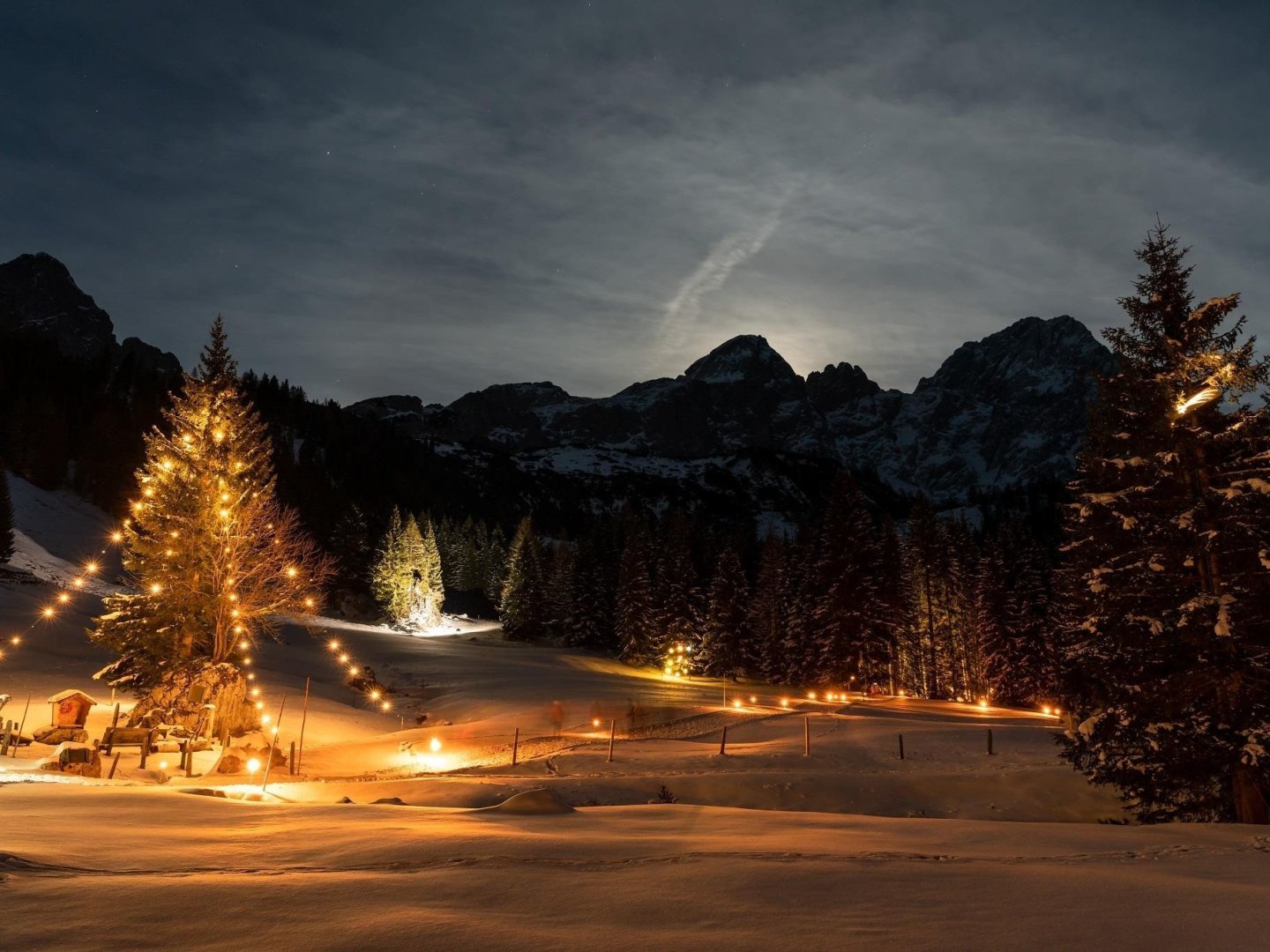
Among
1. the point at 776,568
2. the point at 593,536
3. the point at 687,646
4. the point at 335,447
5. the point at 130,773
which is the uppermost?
the point at 335,447

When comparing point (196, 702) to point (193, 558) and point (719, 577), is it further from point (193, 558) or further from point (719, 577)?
point (719, 577)

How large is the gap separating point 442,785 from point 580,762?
8.10 meters

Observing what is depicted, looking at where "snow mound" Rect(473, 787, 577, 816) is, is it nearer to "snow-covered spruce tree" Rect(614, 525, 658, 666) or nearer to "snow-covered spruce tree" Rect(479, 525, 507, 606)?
"snow-covered spruce tree" Rect(614, 525, 658, 666)

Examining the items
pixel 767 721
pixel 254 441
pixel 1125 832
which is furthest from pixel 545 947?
pixel 767 721

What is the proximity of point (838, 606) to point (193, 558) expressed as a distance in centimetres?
4128

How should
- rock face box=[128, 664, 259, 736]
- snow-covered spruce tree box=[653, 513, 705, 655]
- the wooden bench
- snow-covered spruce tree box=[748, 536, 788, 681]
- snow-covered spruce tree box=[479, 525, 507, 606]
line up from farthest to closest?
snow-covered spruce tree box=[479, 525, 507, 606] < snow-covered spruce tree box=[653, 513, 705, 655] < snow-covered spruce tree box=[748, 536, 788, 681] < rock face box=[128, 664, 259, 736] < the wooden bench

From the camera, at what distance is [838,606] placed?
182ft

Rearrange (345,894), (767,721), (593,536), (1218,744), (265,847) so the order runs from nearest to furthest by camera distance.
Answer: (345,894) → (265,847) → (1218,744) → (767,721) → (593,536)

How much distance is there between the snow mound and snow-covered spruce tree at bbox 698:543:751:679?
59258 mm

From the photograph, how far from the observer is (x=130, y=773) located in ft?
71.1

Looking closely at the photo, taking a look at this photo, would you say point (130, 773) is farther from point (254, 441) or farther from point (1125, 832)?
point (1125, 832)

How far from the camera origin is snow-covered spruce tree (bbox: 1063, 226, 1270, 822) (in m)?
14.5

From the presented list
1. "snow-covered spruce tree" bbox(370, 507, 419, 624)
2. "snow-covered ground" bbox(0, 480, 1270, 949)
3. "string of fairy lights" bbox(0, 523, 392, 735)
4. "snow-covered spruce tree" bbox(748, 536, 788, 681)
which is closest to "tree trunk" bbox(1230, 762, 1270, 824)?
"snow-covered ground" bbox(0, 480, 1270, 949)

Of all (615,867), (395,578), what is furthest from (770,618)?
(615,867)
